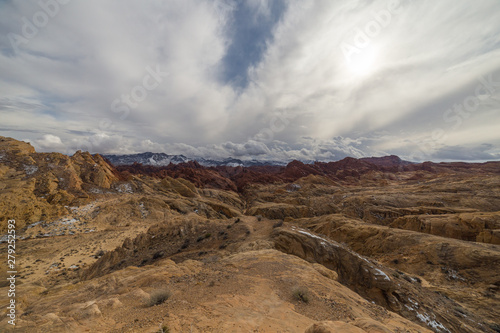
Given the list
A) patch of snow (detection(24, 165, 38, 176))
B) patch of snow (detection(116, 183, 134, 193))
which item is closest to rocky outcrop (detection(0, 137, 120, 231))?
patch of snow (detection(24, 165, 38, 176))

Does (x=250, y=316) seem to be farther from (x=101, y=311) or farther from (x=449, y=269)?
(x=449, y=269)

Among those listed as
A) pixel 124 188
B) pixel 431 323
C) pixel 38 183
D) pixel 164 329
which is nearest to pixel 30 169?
pixel 38 183

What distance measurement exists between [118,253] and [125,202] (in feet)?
90.1

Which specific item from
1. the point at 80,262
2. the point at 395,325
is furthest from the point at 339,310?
the point at 80,262

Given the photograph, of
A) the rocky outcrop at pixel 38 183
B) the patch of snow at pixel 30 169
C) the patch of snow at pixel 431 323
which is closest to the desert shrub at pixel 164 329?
the patch of snow at pixel 431 323

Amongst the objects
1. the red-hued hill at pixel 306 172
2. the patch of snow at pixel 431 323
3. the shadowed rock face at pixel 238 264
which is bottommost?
the patch of snow at pixel 431 323

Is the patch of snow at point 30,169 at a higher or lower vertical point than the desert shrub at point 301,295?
higher

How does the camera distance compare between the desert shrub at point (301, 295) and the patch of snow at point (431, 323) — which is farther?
the patch of snow at point (431, 323)

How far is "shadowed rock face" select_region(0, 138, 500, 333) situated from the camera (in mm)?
6586

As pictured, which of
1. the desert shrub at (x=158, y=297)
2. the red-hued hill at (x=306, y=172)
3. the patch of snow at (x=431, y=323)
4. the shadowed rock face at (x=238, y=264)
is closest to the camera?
the shadowed rock face at (x=238, y=264)

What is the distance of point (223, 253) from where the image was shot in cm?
1524

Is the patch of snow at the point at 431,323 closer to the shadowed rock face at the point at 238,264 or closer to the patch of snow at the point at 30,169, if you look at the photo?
the shadowed rock face at the point at 238,264

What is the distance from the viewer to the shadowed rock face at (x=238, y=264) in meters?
6.59

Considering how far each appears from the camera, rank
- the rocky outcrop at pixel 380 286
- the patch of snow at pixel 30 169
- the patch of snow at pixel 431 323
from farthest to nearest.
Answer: the patch of snow at pixel 30 169
the rocky outcrop at pixel 380 286
the patch of snow at pixel 431 323
